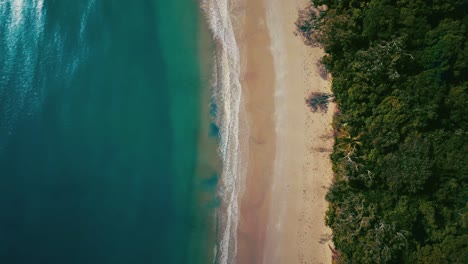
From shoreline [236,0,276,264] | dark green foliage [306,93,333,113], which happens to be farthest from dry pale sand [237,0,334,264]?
dark green foliage [306,93,333,113]

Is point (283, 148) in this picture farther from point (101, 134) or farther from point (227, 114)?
point (101, 134)

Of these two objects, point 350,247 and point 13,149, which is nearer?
point 350,247

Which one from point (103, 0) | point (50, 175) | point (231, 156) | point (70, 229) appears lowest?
point (70, 229)

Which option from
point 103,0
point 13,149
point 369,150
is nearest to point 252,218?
point 369,150

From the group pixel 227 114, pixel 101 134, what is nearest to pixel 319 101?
pixel 227 114

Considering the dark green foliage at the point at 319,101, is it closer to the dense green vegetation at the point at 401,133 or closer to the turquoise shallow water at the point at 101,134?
the dense green vegetation at the point at 401,133

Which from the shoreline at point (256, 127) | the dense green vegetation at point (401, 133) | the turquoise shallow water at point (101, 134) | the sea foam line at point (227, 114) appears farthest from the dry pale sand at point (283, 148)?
the turquoise shallow water at point (101, 134)

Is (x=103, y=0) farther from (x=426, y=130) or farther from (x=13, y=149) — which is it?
(x=426, y=130)
